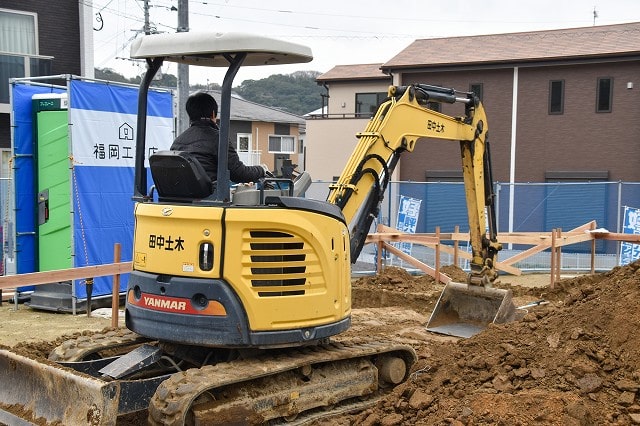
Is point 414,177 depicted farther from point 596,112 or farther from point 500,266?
point 500,266

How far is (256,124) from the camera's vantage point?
46.2 meters

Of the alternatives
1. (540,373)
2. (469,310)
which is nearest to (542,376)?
(540,373)

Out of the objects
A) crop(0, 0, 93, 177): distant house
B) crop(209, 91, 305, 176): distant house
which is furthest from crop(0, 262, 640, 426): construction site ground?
crop(209, 91, 305, 176): distant house

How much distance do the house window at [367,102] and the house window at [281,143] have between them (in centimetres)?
1344

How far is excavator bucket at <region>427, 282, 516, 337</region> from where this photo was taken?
9859 millimetres

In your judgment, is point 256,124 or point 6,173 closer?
point 6,173

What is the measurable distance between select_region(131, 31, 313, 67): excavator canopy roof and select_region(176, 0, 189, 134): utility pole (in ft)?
30.8

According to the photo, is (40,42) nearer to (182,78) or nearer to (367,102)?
(182,78)

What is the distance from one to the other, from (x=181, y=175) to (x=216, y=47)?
105 cm

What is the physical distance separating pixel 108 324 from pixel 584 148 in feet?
63.9

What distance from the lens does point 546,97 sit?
26.4 m

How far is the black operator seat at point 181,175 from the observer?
19.5 ft

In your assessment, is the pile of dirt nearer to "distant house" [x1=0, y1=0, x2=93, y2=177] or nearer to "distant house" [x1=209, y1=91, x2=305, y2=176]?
"distant house" [x1=0, y1=0, x2=93, y2=177]

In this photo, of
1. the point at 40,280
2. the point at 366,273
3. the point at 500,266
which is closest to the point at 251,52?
the point at 40,280
